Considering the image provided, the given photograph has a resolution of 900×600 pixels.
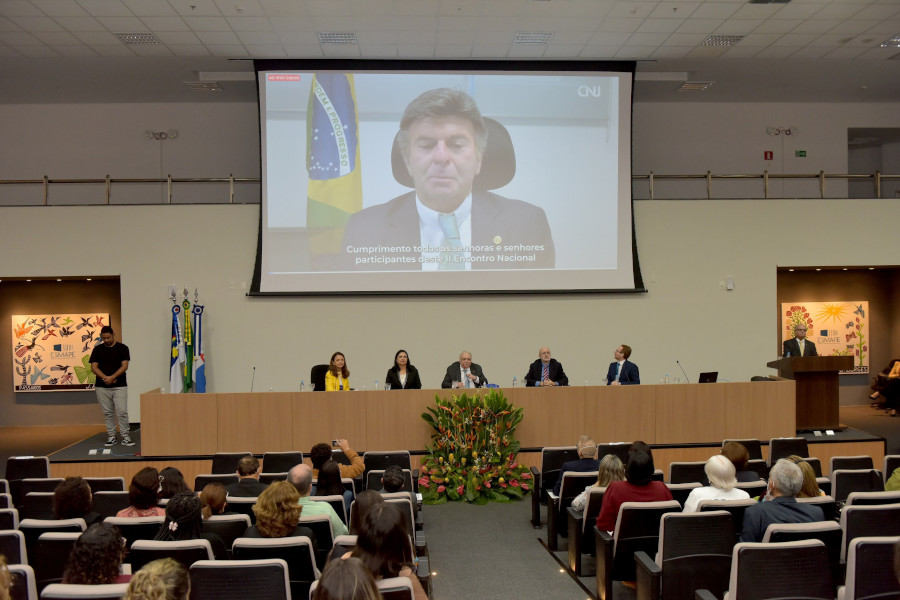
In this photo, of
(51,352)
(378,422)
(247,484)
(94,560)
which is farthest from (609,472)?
(51,352)

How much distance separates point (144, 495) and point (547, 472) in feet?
11.2

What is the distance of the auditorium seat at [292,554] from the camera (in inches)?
134

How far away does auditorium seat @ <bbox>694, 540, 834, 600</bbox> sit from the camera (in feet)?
10.5

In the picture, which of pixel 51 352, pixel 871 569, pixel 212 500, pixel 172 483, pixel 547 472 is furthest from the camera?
pixel 51 352

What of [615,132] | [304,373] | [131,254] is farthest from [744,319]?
[131,254]

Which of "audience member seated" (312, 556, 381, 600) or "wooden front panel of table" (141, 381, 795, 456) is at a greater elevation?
"audience member seated" (312, 556, 381, 600)

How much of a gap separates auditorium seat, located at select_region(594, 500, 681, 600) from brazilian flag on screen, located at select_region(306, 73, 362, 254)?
6.90 meters

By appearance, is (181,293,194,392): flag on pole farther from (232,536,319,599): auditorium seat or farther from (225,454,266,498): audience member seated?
(232,536,319,599): auditorium seat

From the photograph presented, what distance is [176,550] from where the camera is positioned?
11.1 ft

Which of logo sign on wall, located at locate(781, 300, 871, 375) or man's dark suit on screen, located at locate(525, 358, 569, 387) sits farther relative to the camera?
logo sign on wall, located at locate(781, 300, 871, 375)

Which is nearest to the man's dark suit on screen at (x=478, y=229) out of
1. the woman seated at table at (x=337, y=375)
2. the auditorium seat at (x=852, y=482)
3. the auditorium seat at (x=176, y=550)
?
the woman seated at table at (x=337, y=375)

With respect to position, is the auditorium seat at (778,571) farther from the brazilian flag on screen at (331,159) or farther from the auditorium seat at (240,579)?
the brazilian flag on screen at (331,159)

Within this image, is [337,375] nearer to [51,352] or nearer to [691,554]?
[691,554]

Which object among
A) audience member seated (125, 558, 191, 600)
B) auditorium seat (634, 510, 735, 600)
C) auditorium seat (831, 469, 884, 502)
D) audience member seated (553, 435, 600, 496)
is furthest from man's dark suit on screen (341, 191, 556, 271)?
audience member seated (125, 558, 191, 600)
